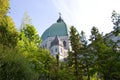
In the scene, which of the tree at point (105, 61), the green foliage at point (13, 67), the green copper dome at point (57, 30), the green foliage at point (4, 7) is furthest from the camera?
the green copper dome at point (57, 30)

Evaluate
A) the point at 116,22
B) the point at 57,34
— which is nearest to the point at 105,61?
the point at 116,22

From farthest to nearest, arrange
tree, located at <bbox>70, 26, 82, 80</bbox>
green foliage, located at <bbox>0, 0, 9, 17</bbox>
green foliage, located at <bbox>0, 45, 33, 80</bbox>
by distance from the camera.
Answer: tree, located at <bbox>70, 26, 82, 80</bbox> < green foliage, located at <bbox>0, 0, 9, 17</bbox> < green foliage, located at <bbox>0, 45, 33, 80</bbox>

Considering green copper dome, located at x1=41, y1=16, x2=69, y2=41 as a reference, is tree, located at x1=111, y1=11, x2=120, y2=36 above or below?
below

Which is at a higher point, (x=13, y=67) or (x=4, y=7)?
(x=4, y=7)

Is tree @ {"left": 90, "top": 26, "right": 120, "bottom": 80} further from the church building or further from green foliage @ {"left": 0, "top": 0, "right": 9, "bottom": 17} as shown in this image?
the church building

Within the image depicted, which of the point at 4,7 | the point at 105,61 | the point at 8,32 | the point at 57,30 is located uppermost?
the point at 57,30

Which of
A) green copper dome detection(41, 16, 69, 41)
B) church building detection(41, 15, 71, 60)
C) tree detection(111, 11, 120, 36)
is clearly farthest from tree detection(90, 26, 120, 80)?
green copper dome detection(41, 16, 69, 41)

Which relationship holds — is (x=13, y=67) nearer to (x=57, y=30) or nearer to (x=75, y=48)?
(x=75, y=48)

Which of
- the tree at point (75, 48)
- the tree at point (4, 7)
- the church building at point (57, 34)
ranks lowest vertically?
the tree at point (75, 48)

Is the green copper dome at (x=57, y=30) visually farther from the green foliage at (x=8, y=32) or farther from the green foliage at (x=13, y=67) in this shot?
the green foliage at (x=13, y=67)

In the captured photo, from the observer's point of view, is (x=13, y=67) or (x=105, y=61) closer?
(x=13, y=67)

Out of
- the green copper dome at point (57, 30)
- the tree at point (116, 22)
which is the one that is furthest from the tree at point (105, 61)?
the green copper dome at point (57, 30)

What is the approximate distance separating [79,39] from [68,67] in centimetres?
278

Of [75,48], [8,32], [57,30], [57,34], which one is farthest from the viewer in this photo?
[57,30]
